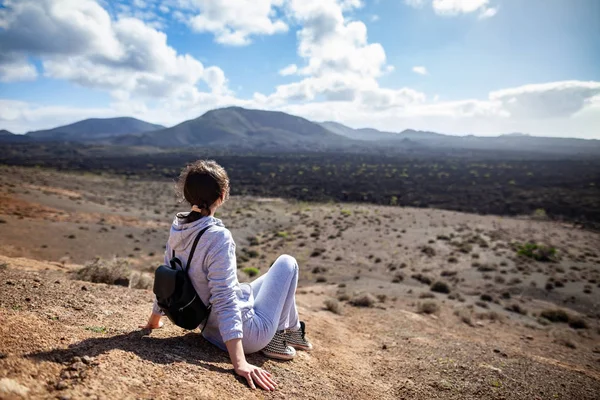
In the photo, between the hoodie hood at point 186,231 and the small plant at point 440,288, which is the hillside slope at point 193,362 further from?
the small plant at point 440,288

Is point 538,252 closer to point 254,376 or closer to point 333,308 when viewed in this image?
point 333,308

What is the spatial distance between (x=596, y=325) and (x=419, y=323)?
6741 millimetres

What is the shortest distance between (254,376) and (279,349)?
0.67m

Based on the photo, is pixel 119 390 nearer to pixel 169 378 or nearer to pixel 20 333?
pixel 169 378

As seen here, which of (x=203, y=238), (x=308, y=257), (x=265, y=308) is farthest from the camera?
(x=308, y=257)

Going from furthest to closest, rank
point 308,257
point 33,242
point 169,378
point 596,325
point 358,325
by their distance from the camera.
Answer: point 308,257, point 33,242, point 596,325, point 358,325, point 169,378

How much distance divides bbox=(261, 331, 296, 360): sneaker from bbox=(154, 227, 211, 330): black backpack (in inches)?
33.8

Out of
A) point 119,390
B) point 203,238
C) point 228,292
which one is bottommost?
point 119,390

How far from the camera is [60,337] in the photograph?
2350mm

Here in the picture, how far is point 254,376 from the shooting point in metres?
2.36

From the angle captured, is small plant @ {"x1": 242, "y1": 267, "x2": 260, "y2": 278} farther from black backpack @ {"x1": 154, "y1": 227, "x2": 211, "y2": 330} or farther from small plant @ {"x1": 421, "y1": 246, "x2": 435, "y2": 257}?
black backpack @ {"x1": 154, "y1": 227, "x2": 211, "y2": 330}

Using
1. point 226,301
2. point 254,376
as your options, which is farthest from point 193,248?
point 254,376

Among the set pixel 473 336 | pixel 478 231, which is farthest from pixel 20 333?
pixel 478 231

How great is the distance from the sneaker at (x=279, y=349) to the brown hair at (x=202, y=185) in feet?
4.61
